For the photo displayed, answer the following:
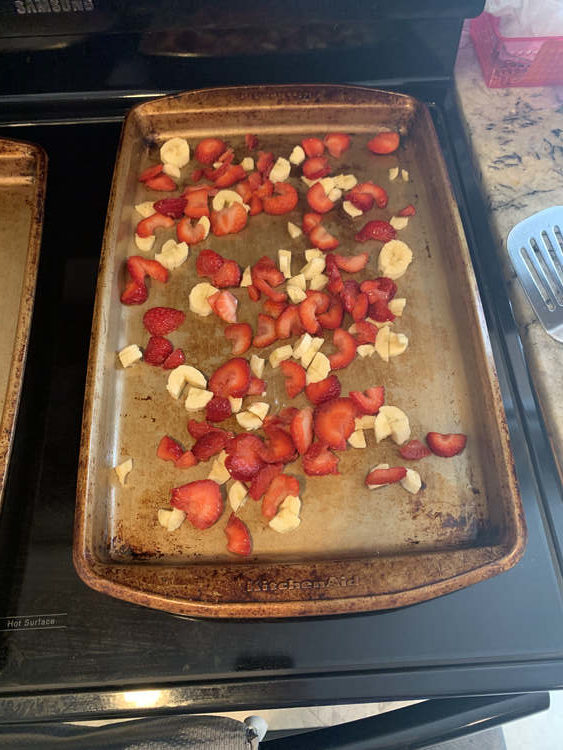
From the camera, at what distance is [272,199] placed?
1402mm

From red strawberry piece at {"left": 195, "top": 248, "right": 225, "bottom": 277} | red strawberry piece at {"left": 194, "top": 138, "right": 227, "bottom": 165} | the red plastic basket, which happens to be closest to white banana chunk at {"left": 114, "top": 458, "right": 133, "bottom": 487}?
red strawberry piece at {"left": 195, "top": 248, "right": 225, "bottom": 277}

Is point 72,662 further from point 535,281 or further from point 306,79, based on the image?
point 306,79

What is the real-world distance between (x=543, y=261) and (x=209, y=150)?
85cm

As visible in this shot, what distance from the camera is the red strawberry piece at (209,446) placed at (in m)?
1.11

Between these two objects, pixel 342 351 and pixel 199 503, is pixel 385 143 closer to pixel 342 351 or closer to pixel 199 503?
pixel 342 351

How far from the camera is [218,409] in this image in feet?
3.79

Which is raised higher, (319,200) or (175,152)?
(175,152)

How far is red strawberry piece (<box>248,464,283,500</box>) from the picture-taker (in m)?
1.08

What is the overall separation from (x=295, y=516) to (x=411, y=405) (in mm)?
339

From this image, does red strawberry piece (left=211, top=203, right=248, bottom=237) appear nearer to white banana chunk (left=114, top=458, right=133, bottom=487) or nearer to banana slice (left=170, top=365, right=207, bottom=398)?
banana slice (left=170, top=365, right=207, bottom=398)

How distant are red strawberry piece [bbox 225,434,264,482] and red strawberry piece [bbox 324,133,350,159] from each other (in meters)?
0.80

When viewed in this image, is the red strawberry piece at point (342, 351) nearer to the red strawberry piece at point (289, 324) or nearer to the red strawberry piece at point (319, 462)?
the red strawberry piece at point (289, 324)

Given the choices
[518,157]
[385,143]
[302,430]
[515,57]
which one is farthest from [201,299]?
[515,57]

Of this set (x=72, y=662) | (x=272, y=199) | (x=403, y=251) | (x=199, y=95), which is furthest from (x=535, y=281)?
(x=72, y=662)
